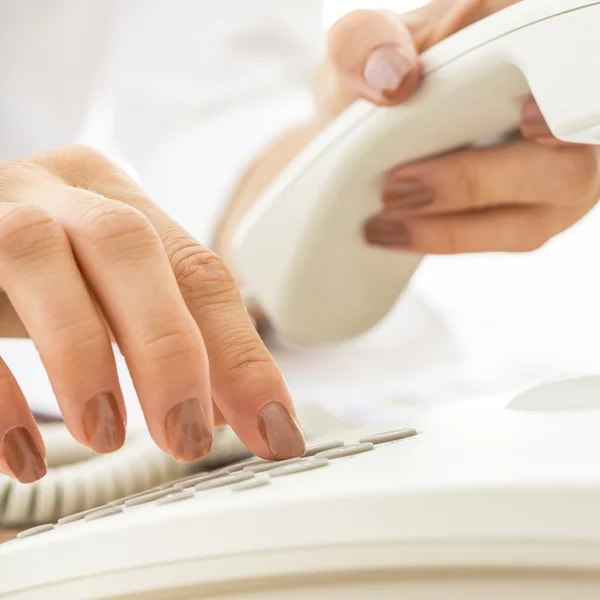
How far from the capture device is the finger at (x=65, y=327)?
26cm

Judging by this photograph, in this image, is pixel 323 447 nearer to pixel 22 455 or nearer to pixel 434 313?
pixel 22 455

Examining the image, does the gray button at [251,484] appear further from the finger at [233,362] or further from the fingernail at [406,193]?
the fingernail at [406,193]

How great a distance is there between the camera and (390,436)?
0.94 ft

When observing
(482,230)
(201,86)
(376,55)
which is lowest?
(482,230)

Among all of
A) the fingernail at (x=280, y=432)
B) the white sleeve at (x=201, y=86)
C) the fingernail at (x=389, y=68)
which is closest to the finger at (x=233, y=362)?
the fingernail at (x=280, y=432)

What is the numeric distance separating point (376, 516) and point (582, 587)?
48 millimetres

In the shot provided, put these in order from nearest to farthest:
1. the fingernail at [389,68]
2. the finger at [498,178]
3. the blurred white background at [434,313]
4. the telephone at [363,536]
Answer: the telephone at [363,536] → the fingernail at [389,68] → the finger at [498,178] → the blurred white background at [434,313]

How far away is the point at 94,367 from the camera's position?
0.85ft

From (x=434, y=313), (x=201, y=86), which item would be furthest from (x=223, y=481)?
(x=201, y=86)

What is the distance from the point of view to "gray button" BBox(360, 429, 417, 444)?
11.2 inches

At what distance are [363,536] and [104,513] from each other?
0.10m

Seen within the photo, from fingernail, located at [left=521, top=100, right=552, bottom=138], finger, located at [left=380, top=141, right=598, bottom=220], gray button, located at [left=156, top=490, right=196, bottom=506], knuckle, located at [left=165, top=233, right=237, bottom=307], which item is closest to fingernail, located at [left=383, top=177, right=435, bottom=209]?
finger, located at [left=380, top=141, right=598, bottom=220]

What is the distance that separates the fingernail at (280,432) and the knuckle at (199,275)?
0.18 feet

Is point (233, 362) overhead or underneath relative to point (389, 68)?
underneath
